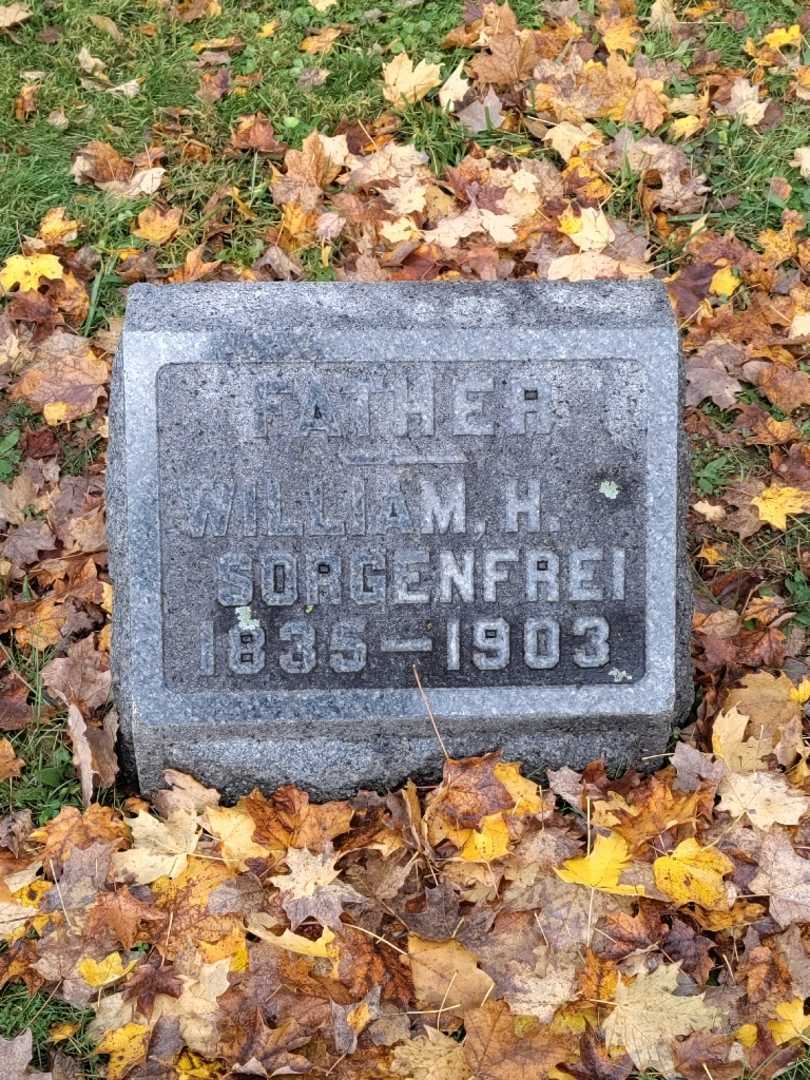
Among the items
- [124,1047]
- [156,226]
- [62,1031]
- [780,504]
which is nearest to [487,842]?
[124,1047]

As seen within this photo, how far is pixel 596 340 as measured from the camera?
244cm

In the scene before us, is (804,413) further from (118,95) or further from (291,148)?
(118,95)

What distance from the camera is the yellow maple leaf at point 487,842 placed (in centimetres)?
244

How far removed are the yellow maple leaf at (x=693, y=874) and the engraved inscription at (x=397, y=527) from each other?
409mm

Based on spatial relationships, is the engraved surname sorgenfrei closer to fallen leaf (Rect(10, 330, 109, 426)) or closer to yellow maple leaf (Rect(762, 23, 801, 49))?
fallen leaf (Rect(10, 330, 109, 426))

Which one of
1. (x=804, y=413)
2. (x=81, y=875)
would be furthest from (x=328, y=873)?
(x=804, y=413)

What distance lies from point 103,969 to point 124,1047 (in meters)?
0.17

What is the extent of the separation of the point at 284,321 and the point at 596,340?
0.71m

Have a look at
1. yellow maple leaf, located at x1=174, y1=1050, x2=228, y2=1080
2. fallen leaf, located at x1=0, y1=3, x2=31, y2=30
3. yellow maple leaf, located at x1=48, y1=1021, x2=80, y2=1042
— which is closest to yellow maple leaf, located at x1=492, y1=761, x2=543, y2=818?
yellow maple leaf, located at x1=174, y1=1050, x2=228, y2=1080

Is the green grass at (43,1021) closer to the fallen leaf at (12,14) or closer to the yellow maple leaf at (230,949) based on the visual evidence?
the yellow maple leaf at (230,949)

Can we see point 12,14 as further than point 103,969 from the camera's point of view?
Yes

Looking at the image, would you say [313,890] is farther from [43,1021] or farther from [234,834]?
[43,1021]

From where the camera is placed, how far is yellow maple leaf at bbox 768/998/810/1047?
2.25 m

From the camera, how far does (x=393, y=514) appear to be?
2.47 metres
